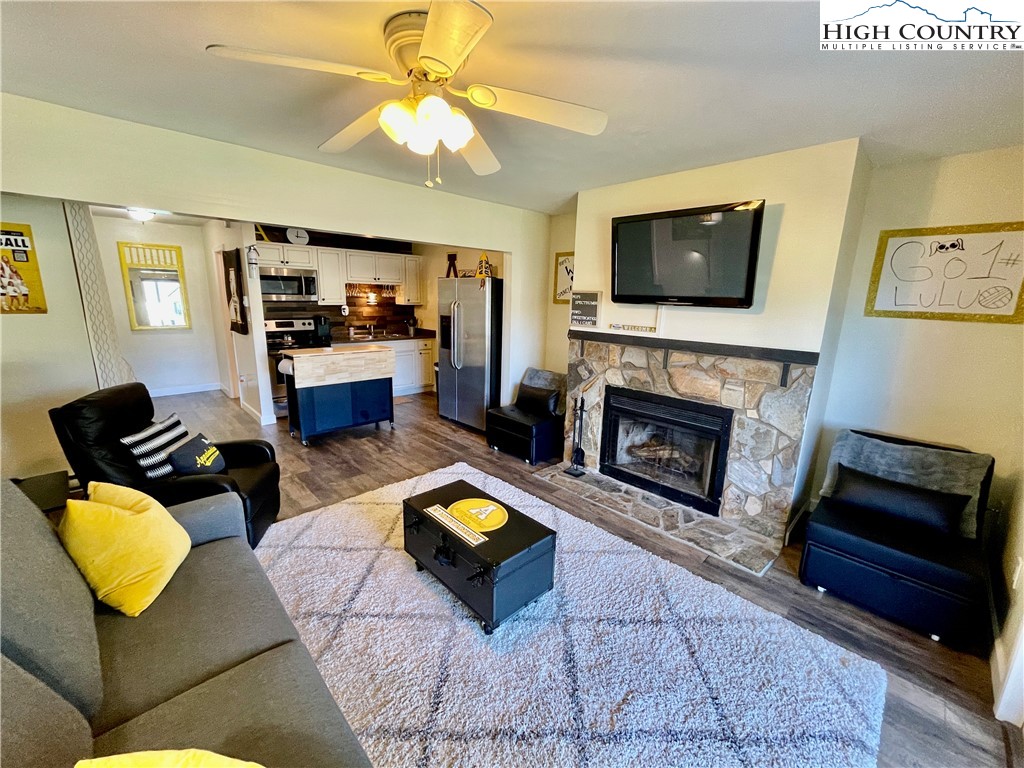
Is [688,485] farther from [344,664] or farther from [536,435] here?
[344,664]

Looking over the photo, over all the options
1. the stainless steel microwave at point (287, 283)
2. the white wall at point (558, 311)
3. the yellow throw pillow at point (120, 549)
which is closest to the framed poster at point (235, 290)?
the stainless steel microwave at point (287, 283)

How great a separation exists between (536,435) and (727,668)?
2.31 meters

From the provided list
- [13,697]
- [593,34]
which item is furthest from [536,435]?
Result: [13,697]

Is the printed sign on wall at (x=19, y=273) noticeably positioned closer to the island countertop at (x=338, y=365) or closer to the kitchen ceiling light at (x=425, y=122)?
the island countertop at (x=338, y=365)

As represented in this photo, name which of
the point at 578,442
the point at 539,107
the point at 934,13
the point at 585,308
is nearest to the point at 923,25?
the point at 934,13

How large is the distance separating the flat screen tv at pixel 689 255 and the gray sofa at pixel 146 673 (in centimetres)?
284

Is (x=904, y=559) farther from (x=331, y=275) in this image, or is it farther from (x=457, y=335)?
(x=331, y=275)

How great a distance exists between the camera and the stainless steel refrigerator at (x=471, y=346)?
14.5 feet

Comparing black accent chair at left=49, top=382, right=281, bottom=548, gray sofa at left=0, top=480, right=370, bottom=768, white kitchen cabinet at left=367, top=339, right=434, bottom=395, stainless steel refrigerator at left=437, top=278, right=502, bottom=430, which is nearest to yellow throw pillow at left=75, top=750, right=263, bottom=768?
gray sofa at left=0, top=480, right=370, bottom=768

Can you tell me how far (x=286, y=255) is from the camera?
5090 millimetres

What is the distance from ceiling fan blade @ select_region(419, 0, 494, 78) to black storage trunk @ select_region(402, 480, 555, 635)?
6.08ft

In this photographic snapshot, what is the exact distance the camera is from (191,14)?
132 cm

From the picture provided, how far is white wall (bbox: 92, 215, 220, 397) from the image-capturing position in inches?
201

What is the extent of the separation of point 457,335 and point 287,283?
8.05ft
